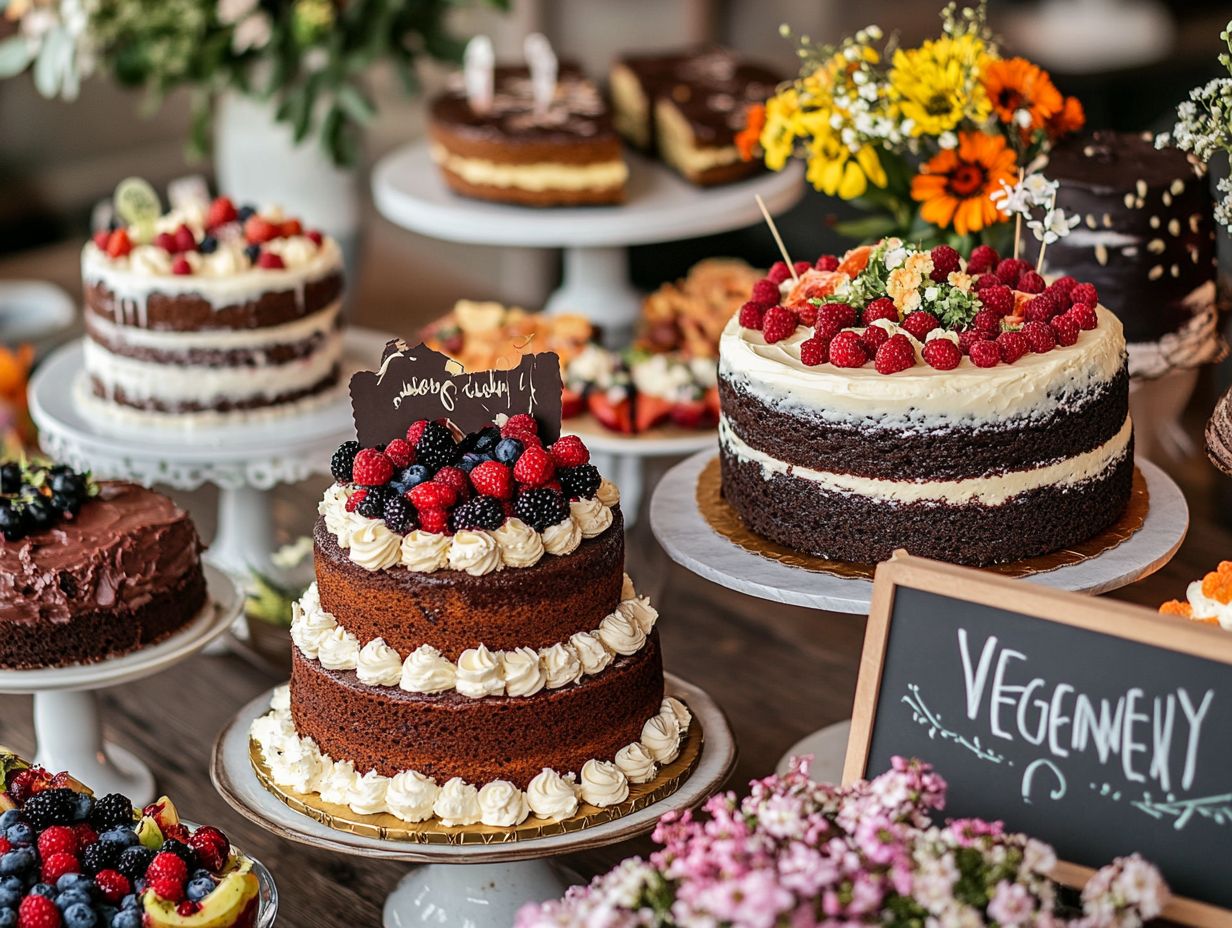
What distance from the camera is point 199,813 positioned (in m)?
3.01

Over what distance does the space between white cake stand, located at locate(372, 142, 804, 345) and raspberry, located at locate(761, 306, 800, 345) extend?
1.61 m

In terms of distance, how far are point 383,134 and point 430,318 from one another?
192 cm

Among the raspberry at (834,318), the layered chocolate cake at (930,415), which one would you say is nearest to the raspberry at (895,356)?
the layered chocolate cake at (930,415)

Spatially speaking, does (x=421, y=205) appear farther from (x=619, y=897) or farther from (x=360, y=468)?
(x=619, y=897)

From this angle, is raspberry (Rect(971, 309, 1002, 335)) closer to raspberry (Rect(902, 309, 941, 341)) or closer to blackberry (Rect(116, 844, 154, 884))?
raspberry (Rect(902, 309, 941, 341))

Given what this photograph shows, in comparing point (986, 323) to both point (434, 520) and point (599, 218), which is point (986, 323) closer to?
point (434, 520)

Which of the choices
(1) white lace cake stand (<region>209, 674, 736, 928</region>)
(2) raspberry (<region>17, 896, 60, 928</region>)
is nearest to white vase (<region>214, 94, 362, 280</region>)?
(1) white lace cake stand (<region>209, 674, 736, 928</region>)

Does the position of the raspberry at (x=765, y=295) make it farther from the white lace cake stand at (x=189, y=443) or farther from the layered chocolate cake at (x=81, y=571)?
the white lace cake stand at (x=189, y=443)

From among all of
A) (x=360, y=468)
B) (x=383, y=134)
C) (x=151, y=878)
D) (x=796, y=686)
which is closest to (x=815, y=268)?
(x=360, y=468)

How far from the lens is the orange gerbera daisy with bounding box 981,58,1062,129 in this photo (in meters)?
2.79

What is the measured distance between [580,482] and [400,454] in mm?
268

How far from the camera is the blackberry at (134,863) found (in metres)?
1.97

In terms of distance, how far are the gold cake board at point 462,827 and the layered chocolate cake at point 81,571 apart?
603mm

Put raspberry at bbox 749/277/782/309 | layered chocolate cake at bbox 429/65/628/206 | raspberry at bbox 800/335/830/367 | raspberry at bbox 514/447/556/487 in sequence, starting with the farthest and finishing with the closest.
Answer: layered chocolate cake at bbox 429/65/628/206, raspberry at bbox 749/277/782/309, raspberry at bbox 800/335/830/367, raspberry at bbox 514/447/556/487
